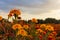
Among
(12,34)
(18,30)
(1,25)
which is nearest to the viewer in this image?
(18,30)

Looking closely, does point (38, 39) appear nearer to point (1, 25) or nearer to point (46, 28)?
point (46, 28)

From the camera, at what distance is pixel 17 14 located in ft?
18.0

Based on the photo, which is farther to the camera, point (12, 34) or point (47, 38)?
point (47, 38)

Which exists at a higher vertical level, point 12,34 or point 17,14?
point 17,14

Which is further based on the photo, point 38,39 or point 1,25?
point 1,25

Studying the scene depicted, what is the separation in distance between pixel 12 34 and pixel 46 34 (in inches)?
32.1

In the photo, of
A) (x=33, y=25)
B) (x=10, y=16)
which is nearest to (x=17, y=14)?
(x=10, y=16)

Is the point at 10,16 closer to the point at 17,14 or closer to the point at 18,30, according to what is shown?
the point at 17,14

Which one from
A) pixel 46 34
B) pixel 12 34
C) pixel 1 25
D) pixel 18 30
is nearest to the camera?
pixel 18 30

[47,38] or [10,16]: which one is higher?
[10,16]

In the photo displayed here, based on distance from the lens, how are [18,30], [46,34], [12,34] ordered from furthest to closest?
[46,34], [12,34], [18,30]

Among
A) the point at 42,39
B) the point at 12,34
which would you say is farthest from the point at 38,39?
the point at 12,34

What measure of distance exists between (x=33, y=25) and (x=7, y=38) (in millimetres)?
856

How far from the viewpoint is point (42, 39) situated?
5.81m
